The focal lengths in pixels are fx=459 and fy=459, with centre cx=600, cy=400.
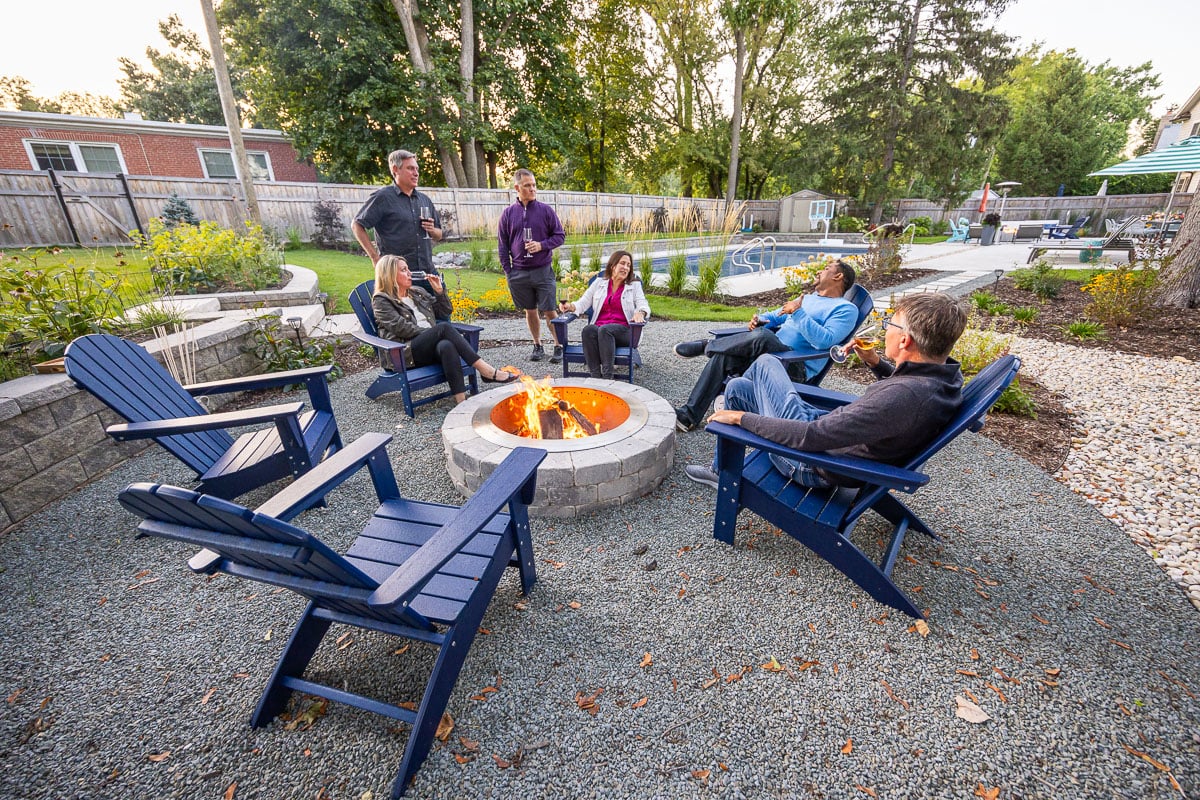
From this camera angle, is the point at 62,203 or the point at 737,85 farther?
the point at 737,85

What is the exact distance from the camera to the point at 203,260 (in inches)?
200

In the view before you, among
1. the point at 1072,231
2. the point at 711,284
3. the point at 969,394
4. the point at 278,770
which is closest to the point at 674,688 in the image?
the point at 278,770

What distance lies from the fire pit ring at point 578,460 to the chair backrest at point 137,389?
1190mm

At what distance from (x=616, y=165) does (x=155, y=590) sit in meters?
24.6

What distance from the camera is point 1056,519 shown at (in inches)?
93.0

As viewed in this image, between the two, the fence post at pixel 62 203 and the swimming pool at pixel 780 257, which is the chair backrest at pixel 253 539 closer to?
the swimming pool at pixel 780 257

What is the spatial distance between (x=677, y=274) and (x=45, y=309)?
6.44 m

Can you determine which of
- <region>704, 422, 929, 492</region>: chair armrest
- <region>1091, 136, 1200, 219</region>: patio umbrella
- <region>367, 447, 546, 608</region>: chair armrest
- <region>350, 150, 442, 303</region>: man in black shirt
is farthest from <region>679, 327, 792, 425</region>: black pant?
<region>1091, 136, 1200, 219</region>: patio umbrella

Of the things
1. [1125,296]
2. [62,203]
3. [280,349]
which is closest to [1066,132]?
[1125,296]

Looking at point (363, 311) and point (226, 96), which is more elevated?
point (226, 96)

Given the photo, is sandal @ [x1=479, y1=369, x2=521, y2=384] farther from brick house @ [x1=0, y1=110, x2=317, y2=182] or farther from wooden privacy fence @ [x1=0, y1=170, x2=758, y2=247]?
brick house @ [x1=0, y1=110, x2=317, y2=182]

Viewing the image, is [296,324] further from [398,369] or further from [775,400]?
[775,400]

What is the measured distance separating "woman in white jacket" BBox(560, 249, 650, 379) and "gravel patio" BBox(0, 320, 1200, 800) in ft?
5.69

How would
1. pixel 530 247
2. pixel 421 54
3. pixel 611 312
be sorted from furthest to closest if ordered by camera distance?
pixel 421 54
pixel 530 247
pixel 611 312
